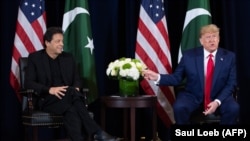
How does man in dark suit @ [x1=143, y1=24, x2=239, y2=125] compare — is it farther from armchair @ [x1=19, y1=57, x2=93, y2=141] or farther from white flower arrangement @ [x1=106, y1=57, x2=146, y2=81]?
armchair @ [x1=19, y1=57, x2=93, y2=141]

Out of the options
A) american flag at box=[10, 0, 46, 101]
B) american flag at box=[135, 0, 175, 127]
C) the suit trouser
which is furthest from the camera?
american flag at box=[135, 0, 175, 127]

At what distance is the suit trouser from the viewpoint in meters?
4.95

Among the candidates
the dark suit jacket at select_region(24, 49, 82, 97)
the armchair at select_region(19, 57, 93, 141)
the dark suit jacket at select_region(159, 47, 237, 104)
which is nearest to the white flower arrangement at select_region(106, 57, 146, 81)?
the dark suit jacket at select_region(159, 47, 237, 104)

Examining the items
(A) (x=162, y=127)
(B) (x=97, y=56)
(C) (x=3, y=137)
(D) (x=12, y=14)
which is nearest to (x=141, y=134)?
(A) (x=162, y=127)

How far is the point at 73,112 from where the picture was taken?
502 centimetres

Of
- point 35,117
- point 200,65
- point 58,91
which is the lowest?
point 35,117

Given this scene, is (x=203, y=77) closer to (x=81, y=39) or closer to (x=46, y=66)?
(x=81, y=39)

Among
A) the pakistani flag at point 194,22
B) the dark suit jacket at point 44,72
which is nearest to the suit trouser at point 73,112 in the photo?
the dark suit jacket at point 44,72

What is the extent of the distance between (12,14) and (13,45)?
0.37m

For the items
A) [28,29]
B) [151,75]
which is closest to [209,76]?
[151,75]

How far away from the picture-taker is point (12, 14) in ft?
19.5

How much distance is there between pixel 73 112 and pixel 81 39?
1157 mm

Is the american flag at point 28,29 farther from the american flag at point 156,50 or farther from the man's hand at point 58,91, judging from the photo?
the american flag at point 156,50

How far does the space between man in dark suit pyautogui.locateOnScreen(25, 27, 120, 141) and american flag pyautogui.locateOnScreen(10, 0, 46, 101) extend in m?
0.41
